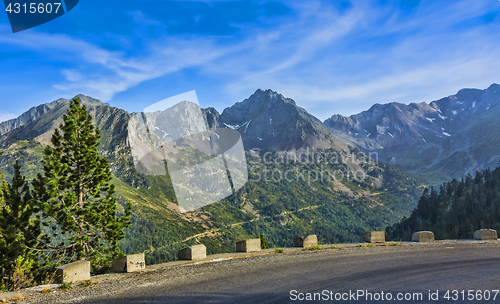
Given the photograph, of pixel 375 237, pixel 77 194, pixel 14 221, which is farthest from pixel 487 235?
pixel 14 221

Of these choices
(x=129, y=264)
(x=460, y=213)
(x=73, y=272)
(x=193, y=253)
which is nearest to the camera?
(x=73, y=272)

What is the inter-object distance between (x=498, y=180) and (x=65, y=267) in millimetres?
217695

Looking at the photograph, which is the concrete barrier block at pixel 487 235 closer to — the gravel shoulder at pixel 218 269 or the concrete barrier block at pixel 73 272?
the gravel shoulder at pixel 218 269

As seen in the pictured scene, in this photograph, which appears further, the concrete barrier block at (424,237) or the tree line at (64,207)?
the concrete barrier block at (424,237)

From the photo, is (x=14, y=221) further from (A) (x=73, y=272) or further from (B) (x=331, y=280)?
(B) (x=331, y=280)

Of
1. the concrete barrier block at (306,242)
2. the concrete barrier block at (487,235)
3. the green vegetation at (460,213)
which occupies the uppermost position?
the concrete barrier block at (306,242)

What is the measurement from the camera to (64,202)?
2617cm

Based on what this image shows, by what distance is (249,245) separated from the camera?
2081 centimetres

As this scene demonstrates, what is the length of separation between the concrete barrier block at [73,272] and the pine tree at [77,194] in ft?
43.9

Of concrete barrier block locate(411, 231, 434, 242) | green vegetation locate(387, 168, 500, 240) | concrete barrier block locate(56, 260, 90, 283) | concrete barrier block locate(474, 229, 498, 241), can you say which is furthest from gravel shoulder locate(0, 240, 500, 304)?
green vegetation locate(387, 168, 500, 240)

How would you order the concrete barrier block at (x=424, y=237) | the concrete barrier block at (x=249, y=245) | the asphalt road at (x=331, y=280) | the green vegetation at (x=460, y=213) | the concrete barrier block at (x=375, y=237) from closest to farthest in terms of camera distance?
the asphalt road at (x=331, y=280)
the concrete barrier block at (x=249, y=245)
the concrete barrier block at (x=375, y=237)
the concrete barrier block at (x=424, y=237)
the green vegetation at (x=460, y=213)

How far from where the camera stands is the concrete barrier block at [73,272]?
13.6 meters

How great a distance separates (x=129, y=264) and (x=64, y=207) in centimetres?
1416

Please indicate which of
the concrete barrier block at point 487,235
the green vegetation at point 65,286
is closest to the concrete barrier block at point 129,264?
the green vegetation at point 65,286
